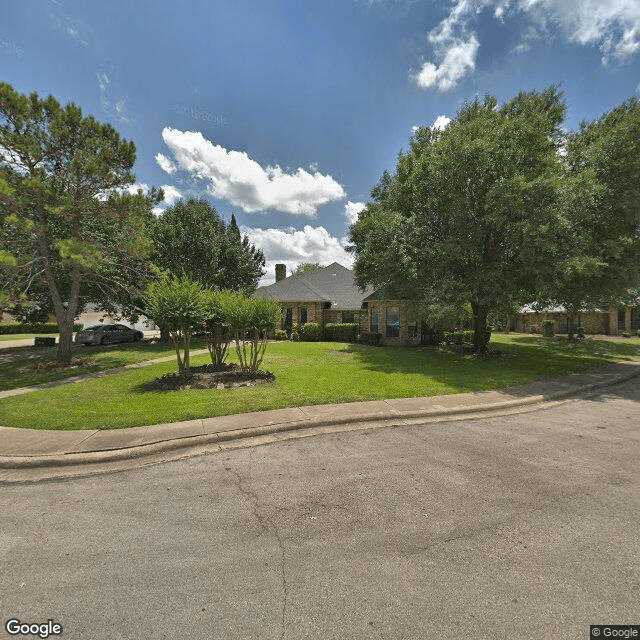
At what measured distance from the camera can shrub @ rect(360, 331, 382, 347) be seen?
23.0m

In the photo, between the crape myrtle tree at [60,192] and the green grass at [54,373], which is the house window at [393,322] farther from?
the crape myrtle tree at [60,192]

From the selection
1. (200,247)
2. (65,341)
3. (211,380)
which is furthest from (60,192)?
(211,380)

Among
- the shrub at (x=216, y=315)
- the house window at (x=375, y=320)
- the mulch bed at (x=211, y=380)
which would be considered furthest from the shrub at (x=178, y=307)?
the house window at (x=375, y=320)

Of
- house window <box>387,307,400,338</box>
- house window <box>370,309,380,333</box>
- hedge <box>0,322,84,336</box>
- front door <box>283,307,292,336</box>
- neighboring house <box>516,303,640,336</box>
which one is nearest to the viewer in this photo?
house window <box>387,307,400,338</box>

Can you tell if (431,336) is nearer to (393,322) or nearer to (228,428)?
(393,322)

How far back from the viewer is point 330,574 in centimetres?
287

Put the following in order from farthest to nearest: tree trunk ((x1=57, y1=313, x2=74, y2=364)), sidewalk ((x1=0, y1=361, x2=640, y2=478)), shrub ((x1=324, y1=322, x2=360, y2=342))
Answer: shrub ((x1=324, y1=322, x2=360, y2=342)) → tree trunk ((x1=57, y1=313, x2=74, y2=364)) → sidewalk ((x1=0, y1=361, x2=640, y2=478))

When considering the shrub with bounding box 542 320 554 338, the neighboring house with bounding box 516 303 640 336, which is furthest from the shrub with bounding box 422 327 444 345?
the shrub with bounding box 542 320 554 338

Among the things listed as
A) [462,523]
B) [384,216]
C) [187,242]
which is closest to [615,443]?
[462,523]

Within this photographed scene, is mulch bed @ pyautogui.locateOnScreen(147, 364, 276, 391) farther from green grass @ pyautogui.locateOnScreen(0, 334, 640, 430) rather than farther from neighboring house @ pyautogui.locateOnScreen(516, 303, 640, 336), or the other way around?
neighboring house @ pyautogui.locateOnScreen(516, 303, 640, 336)

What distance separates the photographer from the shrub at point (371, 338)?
23.0 metres

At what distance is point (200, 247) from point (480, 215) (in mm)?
18349

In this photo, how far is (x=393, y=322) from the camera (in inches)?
938

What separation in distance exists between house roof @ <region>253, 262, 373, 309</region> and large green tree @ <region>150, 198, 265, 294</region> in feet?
10.4
